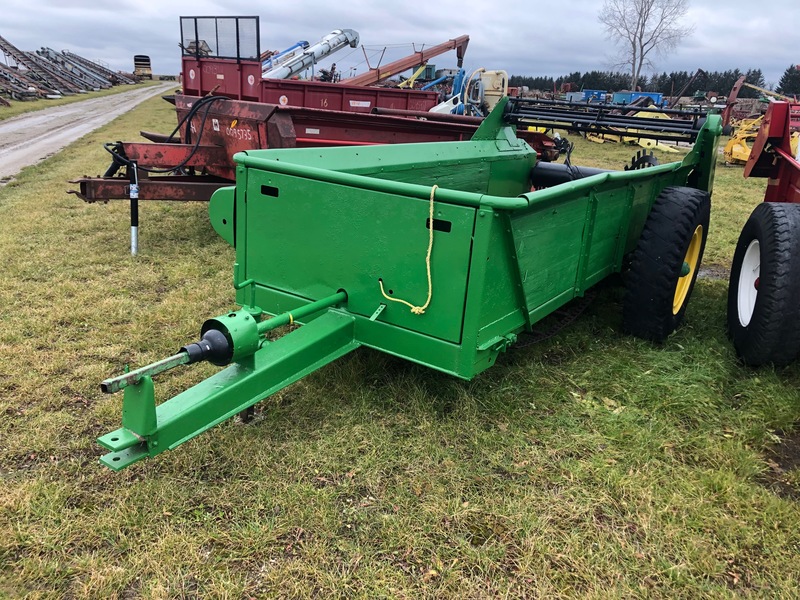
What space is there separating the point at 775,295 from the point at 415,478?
7.33ft

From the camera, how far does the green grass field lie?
2139 mm

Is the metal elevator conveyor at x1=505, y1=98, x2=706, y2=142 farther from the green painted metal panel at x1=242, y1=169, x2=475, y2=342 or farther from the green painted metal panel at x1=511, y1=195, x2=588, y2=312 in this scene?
the green painted metal panel at x1=242, y1=169, x2=475, y2=342

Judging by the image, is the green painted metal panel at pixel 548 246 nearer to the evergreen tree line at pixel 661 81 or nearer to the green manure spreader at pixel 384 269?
the green manure spreader at pixel 384 269

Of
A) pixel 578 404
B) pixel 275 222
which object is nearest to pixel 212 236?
pixel 275 222

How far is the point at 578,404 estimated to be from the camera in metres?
3.28

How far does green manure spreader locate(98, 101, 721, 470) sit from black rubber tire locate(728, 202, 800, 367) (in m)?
0.42

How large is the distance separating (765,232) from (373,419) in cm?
249

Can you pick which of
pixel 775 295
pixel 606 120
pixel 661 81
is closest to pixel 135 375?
pixel 775 295

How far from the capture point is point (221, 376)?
2490 mm

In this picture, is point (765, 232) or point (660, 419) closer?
point (660, 419)

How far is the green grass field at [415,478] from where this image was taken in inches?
84.2

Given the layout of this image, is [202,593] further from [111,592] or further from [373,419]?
[373,419]

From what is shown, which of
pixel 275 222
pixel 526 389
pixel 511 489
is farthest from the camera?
pixel 526 389

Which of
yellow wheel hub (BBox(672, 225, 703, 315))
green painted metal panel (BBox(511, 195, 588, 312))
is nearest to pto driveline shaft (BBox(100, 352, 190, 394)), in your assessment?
green painted metal panel (BBox(511, 195, 588, 312))
